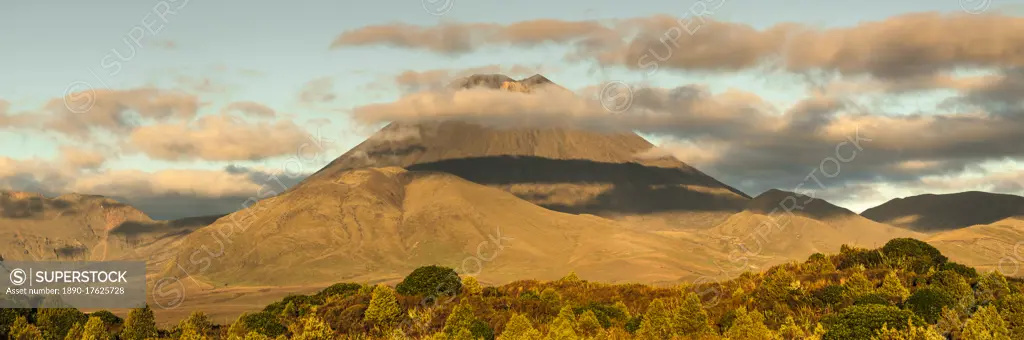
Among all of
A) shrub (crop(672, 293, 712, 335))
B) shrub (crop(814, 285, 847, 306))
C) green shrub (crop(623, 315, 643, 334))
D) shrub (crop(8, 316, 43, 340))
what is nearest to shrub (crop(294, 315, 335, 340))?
shrub (crop(672, 293, 712, 335))

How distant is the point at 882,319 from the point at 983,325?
5037 millimetres

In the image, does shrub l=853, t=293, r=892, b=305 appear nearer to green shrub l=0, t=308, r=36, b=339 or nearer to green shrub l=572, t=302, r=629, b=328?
green shrub l=572, t=302, r=629, b=328

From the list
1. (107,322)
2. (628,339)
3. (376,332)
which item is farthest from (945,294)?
(107,322)

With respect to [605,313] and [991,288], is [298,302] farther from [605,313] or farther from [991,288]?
[991,288]

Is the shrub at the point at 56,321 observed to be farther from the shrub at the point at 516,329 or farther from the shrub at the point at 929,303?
the shrub at the point at 929,303

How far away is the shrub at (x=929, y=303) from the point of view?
48897mm

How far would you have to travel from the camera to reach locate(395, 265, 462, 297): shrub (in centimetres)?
7469

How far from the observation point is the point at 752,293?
6388 cm

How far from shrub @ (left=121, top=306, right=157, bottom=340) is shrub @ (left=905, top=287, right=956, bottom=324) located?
53917 millimetres

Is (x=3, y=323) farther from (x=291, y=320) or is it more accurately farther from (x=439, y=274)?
(x=439, y=274)

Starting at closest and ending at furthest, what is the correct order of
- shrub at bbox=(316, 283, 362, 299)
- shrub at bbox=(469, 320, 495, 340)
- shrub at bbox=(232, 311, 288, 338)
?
shrub at bbox=(469, 320, 495, 340), shrub at bbox=(232, 311, 288, 338), shrub at bbox=(316, 283, 362, 299)

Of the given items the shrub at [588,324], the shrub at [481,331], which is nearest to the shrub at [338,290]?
the shrub at [481,331]

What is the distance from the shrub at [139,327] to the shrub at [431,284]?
21629mm

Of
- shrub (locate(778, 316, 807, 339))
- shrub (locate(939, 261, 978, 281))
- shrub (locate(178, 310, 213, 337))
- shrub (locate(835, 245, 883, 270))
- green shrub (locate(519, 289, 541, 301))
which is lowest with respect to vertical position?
shrub (locate(778, 316, 807, 339))
